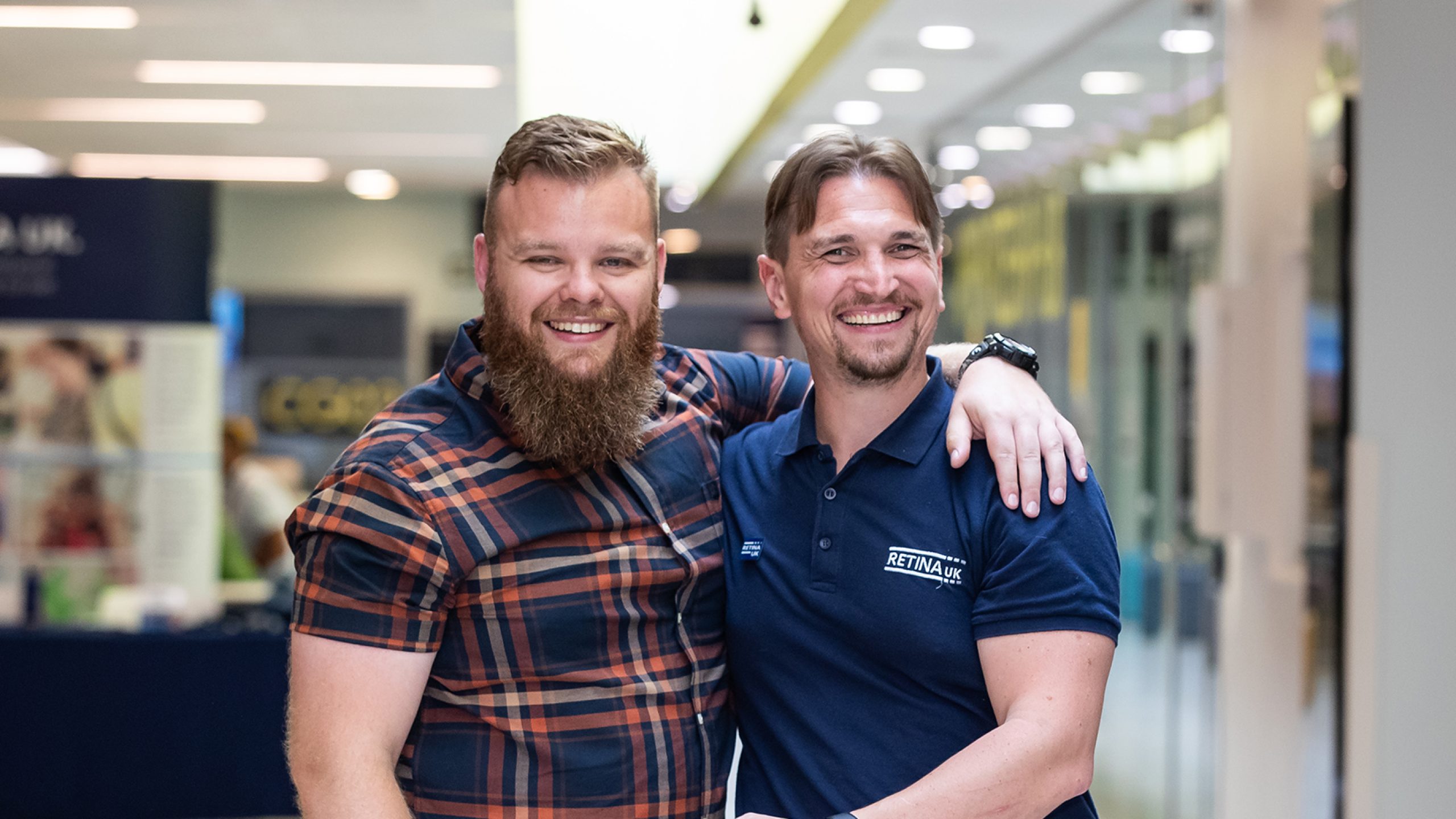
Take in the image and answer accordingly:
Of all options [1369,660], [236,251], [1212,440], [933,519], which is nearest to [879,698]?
[933,519]

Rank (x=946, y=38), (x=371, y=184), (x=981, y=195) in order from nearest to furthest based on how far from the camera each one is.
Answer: (x=946, y=38)
(x=981, y=195)
(x=371, y=184)

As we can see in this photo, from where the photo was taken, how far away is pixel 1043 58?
18.7 ft

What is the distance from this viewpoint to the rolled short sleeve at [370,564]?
4.72 feet

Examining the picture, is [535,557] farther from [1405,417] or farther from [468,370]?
[1405,417]

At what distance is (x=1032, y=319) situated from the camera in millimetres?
6027

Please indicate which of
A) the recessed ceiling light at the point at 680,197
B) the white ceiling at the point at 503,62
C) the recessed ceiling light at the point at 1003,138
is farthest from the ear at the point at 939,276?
the recessed ceiling light at the point at 680,197

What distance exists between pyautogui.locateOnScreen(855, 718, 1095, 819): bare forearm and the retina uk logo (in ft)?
0.62

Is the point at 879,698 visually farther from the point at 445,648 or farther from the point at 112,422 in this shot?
the point at 112,422

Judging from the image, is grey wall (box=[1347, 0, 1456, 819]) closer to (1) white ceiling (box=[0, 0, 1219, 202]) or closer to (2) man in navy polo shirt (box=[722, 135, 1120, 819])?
(2) man in navy polo shirt (box=[722, 135, 1120, 819])

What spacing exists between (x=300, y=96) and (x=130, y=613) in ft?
11.0

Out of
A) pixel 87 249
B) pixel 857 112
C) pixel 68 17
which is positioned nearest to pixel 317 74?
pixel 68 17

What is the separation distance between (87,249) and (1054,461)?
429 centimetres

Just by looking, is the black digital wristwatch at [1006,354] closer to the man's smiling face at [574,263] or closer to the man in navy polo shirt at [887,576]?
the man in navy polo shirt at [887,576]

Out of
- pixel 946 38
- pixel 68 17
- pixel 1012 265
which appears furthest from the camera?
pixel 1012 265
